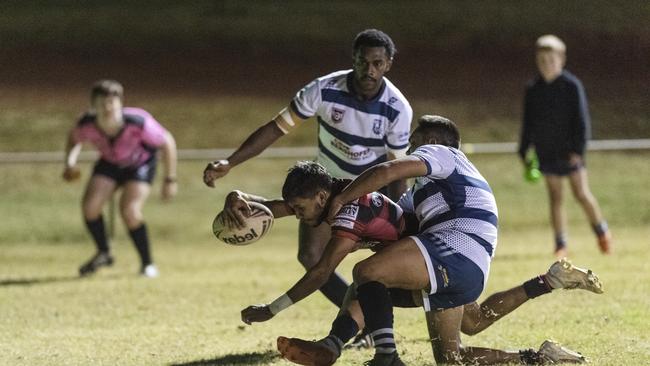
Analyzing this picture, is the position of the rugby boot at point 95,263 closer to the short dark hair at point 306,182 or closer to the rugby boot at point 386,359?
the short dark hair at point 306,182

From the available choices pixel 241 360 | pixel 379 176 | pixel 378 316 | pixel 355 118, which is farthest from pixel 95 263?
pixel 379 176

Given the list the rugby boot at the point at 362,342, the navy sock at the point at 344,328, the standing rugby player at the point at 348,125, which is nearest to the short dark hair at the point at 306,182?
the navy sock at the point at 344,328

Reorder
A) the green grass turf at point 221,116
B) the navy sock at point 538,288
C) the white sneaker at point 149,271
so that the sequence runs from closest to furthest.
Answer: the navy sock at point 538,288 → the white sneaker at point 149,271 → the green grass turf at point 221,116

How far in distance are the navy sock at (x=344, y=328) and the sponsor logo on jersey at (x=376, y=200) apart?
1.91 ft

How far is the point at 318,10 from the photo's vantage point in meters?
26.8

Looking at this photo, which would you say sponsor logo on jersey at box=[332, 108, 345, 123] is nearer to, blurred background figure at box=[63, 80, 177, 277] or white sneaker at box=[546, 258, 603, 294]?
white sneaker at box=[546, 258, 603, 294]

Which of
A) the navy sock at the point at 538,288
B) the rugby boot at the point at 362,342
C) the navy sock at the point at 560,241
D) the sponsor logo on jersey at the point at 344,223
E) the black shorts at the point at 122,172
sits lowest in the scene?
the navy sock at the point at 560,241

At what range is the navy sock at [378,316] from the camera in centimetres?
580

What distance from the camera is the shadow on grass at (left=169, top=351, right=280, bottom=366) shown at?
6695mm

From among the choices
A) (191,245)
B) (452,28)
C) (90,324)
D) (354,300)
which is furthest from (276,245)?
(452,28)

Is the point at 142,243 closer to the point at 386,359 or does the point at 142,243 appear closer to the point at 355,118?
the point at 355,118

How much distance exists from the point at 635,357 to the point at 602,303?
219cm

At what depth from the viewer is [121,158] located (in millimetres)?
11938

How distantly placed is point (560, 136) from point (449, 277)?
645 centimetres
